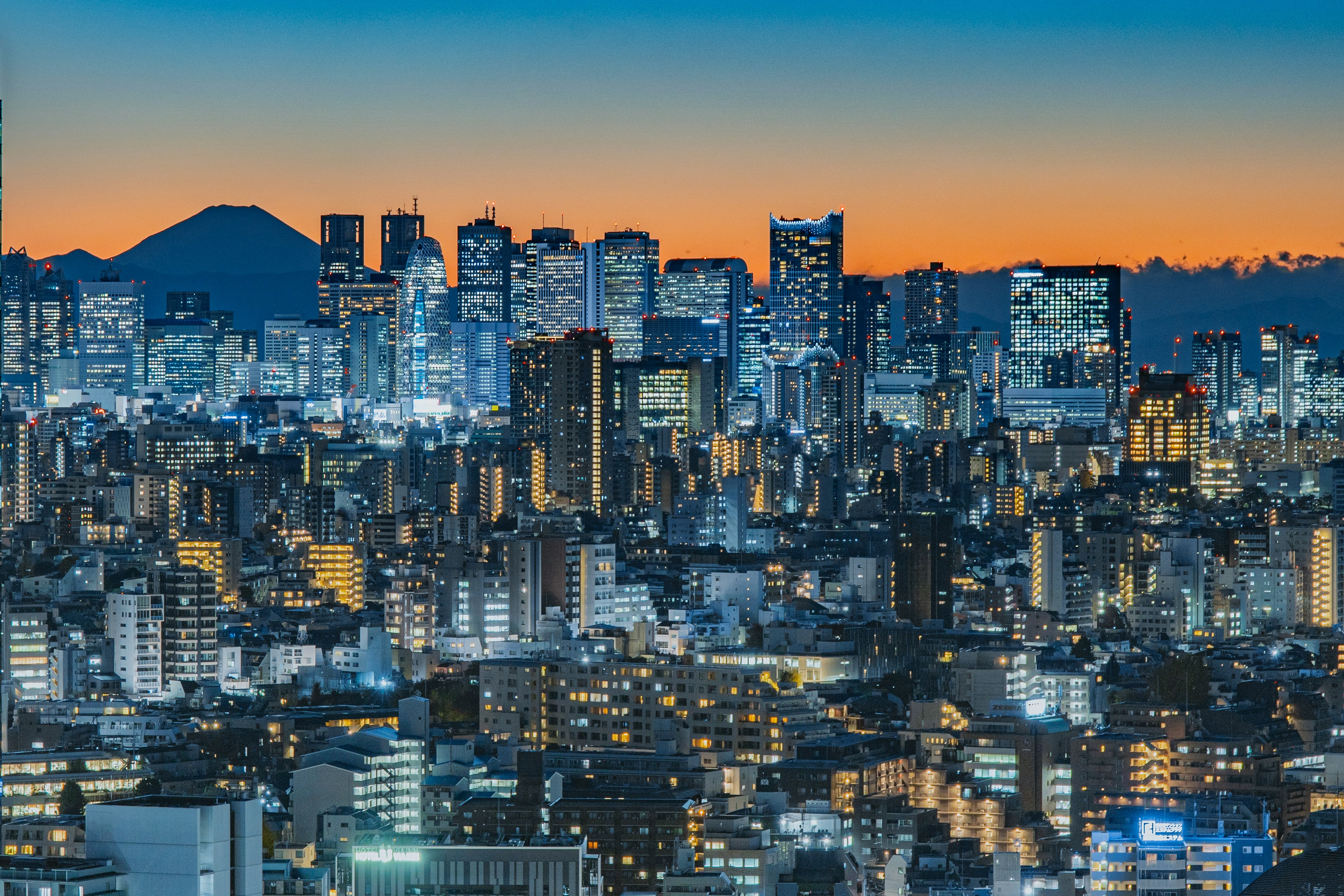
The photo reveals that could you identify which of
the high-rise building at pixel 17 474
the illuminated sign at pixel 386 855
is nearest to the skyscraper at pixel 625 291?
the high-rise building at pixel 17 474

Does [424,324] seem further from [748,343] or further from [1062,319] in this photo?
[1062,319]

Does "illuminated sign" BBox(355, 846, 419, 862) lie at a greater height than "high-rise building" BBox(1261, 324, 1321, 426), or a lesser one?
lesser

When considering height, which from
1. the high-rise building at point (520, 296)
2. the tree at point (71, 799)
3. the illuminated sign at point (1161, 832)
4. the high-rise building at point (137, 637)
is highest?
the high-rise building at point (520, 296)

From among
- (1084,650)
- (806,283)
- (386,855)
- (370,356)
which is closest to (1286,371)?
(806,283)

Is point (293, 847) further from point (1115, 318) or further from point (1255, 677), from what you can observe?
Result: point (1115, 318)

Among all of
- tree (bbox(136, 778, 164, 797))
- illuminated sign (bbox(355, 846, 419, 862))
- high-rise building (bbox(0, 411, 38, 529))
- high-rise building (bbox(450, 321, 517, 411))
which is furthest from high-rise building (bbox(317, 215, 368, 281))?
illuminated sign (bbox(355, 846, 419, 862))

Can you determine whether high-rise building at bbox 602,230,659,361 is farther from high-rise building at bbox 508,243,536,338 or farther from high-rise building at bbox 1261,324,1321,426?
high-rise building at bbox 1261,324,1321,426

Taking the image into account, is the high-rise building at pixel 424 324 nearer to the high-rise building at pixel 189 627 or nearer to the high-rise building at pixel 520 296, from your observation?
the high-rise building at pixel 520 296
